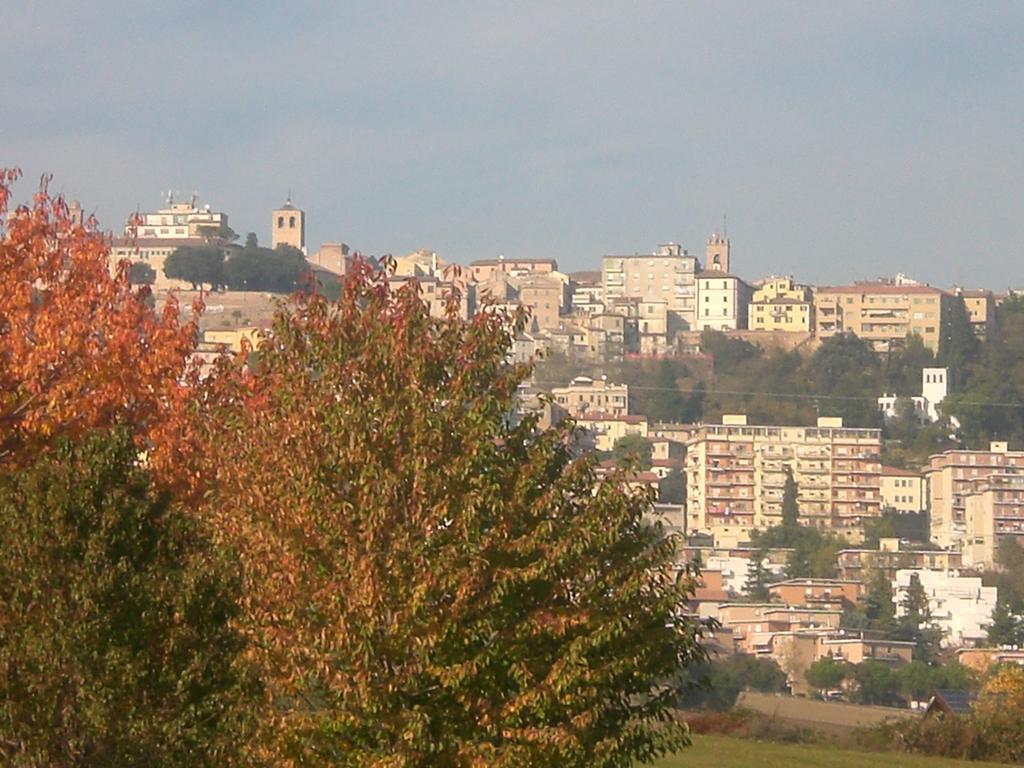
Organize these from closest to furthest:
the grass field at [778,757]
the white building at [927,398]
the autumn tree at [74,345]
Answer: the autumn tree at [74,345] → the grass field at [778,757] → the white building at [927,398]

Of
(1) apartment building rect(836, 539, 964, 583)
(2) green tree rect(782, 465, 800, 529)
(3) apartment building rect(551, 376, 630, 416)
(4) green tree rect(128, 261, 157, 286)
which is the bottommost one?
(1) apartment building rect(836, 539, 964, 583)

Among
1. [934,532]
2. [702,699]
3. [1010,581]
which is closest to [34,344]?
[702,699]

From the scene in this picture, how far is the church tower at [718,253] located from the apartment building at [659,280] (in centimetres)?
1149

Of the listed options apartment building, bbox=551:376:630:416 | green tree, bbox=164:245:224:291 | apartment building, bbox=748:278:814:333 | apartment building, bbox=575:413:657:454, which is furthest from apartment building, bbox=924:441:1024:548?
green tree, bbox=164:245:224:291

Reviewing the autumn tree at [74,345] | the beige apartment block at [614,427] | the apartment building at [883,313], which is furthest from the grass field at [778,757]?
the apartment building at [883,313]

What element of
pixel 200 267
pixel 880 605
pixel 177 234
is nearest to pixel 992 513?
pixel 880 605

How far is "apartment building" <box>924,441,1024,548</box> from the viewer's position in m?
98.9

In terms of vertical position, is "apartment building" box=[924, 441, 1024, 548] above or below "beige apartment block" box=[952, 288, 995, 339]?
below

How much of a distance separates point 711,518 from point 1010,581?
2048 centimetres

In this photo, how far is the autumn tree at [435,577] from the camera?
34.4 ft

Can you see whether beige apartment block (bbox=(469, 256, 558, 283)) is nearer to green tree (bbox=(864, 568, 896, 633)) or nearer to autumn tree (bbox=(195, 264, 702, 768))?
green tree (bbox=(864, 568, 896, 633))

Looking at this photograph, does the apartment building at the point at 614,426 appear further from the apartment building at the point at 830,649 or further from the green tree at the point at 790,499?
the apartment building at the point at 830,649

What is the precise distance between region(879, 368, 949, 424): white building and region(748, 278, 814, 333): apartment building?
12.6m

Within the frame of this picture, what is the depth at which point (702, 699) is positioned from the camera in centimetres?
3484
